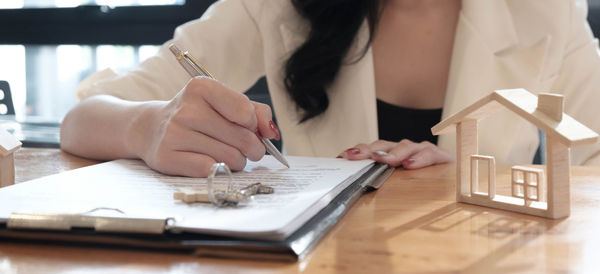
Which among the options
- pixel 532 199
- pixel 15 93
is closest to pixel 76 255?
pixel 532 199

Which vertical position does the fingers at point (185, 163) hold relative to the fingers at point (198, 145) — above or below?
below

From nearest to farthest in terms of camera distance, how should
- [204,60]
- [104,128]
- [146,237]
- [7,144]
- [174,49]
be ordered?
1. [146,237]
2. [7,144]
3. [174,49]
4. [104,128]
5. [204,60]

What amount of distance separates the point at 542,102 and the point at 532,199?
3.6 inches

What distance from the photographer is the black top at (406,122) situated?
128 centimetres

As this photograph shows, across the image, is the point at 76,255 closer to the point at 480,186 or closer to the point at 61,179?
the point at 61,179

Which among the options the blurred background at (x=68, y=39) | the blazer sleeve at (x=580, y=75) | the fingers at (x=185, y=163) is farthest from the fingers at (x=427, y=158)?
the blurred background at (x=68, y=39)

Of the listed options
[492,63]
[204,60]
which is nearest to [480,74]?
[492,63]

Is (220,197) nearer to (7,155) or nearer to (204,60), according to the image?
(7,155)

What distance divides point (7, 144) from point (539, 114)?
554 mm

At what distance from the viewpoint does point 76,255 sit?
0.39 meters

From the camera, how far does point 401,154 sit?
796 mm

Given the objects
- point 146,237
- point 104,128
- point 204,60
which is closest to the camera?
point 146,237

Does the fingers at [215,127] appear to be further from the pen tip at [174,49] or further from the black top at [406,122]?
the black top at [406,122]

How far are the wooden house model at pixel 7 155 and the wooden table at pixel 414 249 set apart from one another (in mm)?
245
